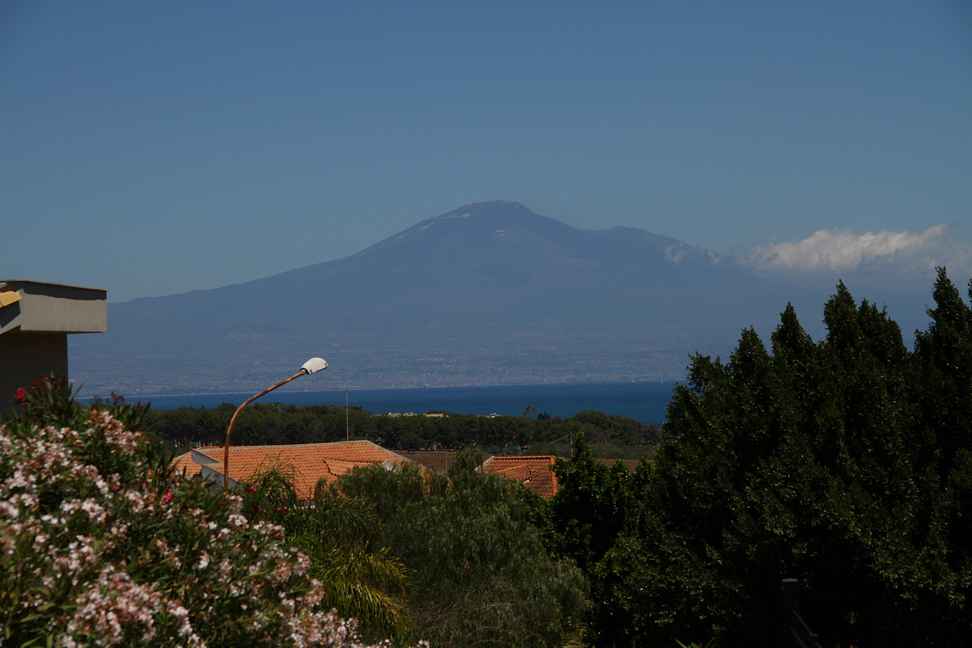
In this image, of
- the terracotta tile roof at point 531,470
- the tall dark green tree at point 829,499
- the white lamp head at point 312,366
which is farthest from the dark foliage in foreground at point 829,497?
the terracotta tile roof at point 531,470

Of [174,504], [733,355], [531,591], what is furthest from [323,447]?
[174,504]

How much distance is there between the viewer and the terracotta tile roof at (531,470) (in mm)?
45656

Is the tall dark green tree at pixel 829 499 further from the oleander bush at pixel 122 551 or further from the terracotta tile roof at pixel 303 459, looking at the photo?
the terracotta tile roof at pixel 303 459

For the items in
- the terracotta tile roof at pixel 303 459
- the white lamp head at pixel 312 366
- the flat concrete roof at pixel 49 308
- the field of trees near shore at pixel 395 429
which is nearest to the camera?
the flat concrete roof at pixel 49 308

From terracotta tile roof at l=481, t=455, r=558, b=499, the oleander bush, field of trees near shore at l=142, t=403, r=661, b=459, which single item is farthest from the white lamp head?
field of trees near shore at l=142, t=403, r=661, b=459

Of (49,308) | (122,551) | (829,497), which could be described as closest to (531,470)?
(49,308)

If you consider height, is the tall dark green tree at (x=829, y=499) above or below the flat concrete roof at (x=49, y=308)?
below

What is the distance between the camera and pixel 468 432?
112 metres

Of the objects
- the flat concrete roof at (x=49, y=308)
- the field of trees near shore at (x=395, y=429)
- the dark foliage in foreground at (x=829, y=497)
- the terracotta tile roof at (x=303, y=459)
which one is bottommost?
the field of trees near shore at (x=395, y=429)

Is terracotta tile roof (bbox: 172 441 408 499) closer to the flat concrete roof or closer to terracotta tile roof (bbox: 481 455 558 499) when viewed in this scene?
terracotta tile roof (bbox: 481 455 558 499)

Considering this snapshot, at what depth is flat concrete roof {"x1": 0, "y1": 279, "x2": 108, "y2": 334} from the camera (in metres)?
17.1

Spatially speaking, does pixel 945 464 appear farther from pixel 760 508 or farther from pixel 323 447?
pixel 323 447

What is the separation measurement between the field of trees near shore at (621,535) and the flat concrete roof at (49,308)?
250 inches

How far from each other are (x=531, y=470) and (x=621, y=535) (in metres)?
28.4
